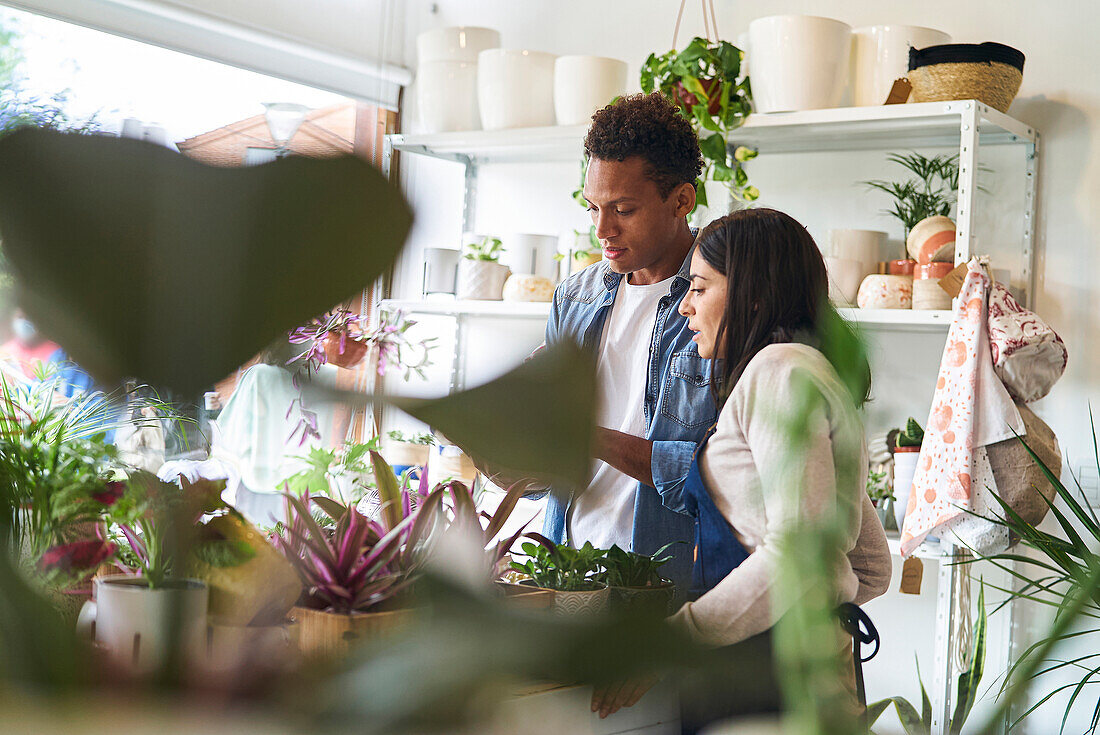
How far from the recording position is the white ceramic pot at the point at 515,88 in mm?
2363

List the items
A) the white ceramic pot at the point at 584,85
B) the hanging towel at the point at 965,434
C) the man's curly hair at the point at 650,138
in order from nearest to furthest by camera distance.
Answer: the man's curly hair at the point at 650,138 < the hanging towel at the point at 965,434 < the white ceramic pot at the point at 584,85

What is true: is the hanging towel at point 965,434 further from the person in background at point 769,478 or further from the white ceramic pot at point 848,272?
the person in background at point 769,478

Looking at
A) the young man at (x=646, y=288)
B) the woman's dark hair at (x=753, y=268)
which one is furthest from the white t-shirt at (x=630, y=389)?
the woman's dark hair at (x=753, y=268)

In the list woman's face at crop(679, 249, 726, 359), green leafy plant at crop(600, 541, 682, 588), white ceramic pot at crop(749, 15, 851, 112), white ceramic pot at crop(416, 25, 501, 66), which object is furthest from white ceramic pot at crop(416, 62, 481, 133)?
green leafy plant at crop(600, 541, 682, 588)

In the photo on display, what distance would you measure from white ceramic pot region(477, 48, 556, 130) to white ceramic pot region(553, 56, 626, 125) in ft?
0.18

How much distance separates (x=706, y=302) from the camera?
869 mm

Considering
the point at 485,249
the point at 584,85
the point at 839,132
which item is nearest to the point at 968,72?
the point at 839,132

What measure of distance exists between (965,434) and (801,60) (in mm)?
776

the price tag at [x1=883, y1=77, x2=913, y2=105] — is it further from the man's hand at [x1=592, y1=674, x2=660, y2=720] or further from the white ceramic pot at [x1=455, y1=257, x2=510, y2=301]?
the man's hand at [x1=592, y1=674, x2=660, y2=720]

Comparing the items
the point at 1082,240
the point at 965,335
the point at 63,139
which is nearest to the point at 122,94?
the point at 63,139

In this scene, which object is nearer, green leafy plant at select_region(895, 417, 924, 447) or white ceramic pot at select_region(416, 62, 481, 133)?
green leafy plant at select_region(895, 417, 924, 447)

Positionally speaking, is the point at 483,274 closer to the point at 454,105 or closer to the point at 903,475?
the point at 454,105

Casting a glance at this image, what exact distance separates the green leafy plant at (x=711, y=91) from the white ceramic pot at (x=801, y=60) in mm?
56

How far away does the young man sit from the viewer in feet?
3.74
